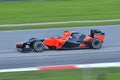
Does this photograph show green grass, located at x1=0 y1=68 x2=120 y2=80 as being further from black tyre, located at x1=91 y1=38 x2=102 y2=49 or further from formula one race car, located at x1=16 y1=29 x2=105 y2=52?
black tyre, located at x1=91 y1=38 x2=102 y2=49

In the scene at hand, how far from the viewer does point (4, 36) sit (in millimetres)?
17906

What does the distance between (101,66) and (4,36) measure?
9.92 m

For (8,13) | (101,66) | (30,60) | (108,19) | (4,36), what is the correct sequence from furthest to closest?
(8,13), (108,19), (4,36), (30,60), (101,66)

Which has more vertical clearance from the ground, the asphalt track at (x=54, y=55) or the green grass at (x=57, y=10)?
the green grass at (x=57, y=10)

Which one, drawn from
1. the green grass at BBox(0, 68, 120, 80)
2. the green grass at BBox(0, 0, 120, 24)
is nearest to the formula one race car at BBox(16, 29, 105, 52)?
the green grass at BBox(0, 68, 120, 80)

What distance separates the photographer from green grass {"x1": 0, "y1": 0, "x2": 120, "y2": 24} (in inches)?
883

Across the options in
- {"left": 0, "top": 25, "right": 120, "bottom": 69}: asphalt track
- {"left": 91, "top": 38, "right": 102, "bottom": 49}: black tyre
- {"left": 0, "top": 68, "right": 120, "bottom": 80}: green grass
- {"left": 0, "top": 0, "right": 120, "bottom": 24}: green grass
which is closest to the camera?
{"left": 0, "top": 68, "right": 120, "bottom": 80}: green grass

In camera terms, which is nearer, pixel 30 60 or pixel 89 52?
pixel 30 60

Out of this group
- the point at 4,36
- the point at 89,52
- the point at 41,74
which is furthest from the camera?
the point at 4,36

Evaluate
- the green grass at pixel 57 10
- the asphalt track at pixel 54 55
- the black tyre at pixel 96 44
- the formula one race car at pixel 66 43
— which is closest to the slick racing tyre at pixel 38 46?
the formula one race car at pixel 66 43

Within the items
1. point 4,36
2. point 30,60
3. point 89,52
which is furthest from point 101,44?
point 4,36

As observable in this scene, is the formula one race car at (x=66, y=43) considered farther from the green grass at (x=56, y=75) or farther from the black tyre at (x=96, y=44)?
the green grass at (x=56, y=75)

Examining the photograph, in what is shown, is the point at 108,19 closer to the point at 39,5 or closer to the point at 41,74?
the point at 39,5

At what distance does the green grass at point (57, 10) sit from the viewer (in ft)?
73.6
